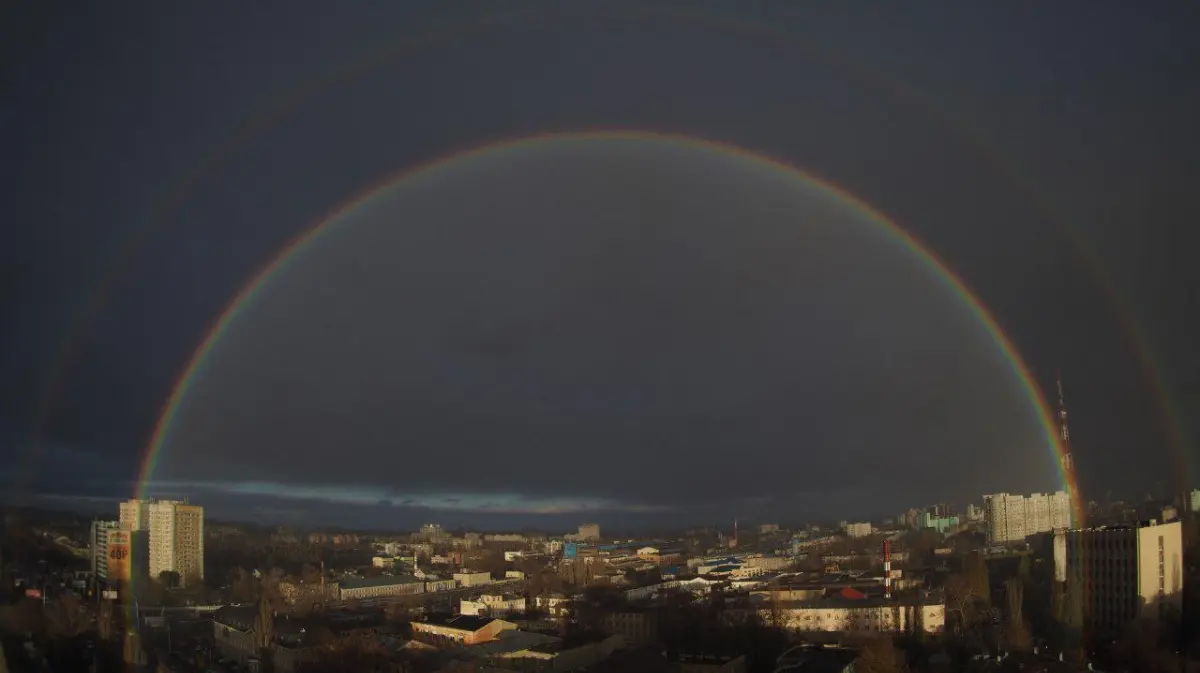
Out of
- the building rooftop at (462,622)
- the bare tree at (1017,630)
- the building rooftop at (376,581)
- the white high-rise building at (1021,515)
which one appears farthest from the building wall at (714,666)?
the white high-rise building at (1021,515)

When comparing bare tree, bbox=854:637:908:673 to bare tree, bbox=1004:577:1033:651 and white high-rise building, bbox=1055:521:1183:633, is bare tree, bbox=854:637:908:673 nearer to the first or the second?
bare tree, bbox=1004:577:1033:651

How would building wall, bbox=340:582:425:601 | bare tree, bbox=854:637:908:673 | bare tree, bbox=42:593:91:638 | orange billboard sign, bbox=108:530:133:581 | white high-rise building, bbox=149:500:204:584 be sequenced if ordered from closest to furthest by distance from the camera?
bare tree, bbox=854:637:908:673 < bare tree, bbox=42:593:91:638 < orange billboard sign, bbox=108:530:133:581 < building wall, bbox=340:582:425:601 < white high-rise building, bbox=149:500:204:584

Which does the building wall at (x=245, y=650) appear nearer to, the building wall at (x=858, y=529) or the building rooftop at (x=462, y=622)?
the building rooftop at (x=462, y=622)

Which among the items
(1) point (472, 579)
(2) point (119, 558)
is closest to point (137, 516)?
(2) point (119, 558)

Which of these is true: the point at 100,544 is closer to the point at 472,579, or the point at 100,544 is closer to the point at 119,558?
the point at 119,558

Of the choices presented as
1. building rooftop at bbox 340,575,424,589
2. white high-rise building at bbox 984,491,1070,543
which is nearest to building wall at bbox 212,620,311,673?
building rooftop at bbox 340,575,424,589

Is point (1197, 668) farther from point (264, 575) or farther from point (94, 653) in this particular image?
point (264, 575)

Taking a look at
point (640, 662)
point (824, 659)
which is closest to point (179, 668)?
point (640, 662)

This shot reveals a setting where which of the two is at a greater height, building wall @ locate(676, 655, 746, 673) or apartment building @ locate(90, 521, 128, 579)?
building wall @ locate(676, 655, 746, 673)
